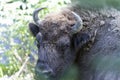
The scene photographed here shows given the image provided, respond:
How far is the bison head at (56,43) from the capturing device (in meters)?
3.66

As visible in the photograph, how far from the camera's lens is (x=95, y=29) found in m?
3.79

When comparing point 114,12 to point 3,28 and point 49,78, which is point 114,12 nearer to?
point 49,78

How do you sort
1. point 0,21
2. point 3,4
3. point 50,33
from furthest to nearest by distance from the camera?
1. point 3,4
2. point 0,21
3. point 50,33

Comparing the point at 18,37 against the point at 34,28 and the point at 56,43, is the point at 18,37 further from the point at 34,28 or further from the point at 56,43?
the point at 56,43

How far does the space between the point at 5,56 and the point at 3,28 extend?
613mm

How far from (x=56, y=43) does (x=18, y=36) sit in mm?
2022

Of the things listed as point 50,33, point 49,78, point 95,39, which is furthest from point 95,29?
point 49,78

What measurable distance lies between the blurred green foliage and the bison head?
1259mm

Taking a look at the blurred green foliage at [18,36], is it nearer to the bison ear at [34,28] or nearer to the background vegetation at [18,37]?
the background vegetation at [18,37]

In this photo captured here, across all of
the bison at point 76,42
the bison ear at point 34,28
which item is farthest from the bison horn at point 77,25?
the bison ear at point 34,28

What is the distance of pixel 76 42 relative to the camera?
3805mm

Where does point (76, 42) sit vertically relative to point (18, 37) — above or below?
above

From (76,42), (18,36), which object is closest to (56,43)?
(76,42)

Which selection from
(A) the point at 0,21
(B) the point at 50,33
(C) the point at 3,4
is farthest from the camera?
(C) the point at 3,4
